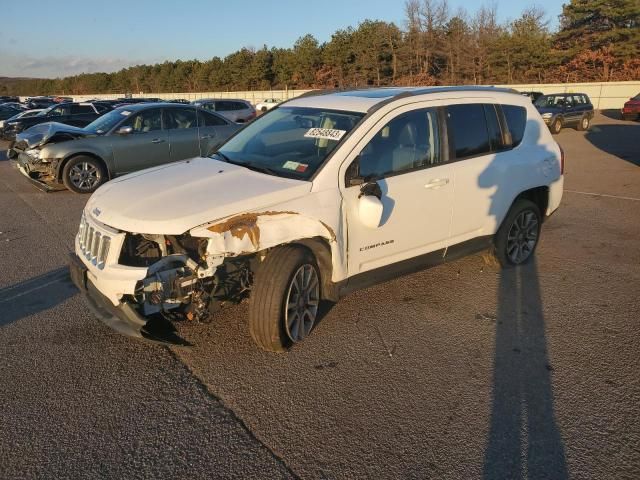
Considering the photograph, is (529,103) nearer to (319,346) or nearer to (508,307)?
(508,307)

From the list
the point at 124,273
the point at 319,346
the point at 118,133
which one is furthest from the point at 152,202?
the point at 118,133

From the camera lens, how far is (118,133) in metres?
9.69

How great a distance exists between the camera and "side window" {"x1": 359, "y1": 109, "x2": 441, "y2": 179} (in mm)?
3941

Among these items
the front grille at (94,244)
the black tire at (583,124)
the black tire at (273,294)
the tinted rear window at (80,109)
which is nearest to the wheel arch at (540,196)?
the black tire at (273,294)

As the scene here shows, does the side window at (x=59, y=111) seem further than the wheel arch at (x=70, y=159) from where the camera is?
Yes

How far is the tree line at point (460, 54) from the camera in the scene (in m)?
45.4

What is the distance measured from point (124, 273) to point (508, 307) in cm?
317

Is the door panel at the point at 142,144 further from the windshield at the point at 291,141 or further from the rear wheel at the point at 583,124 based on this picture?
the rear wheel at the point at 583,124

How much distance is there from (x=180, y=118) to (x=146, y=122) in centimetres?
68

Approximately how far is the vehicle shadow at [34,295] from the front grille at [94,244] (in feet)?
3.40

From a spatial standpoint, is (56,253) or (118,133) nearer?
(56,253)

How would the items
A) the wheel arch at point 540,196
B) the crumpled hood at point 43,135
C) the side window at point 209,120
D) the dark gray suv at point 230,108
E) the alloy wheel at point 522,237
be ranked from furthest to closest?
the dark gray suv at point 230,108, the side window at point 209,120, the crumpled hood at point 43,135, the wheel arch at point 540,196, the alloy wheel at point 522,237

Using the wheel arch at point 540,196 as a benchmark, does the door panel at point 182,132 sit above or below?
above

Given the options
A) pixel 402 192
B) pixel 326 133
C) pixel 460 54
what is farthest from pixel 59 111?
pixel 460 54
